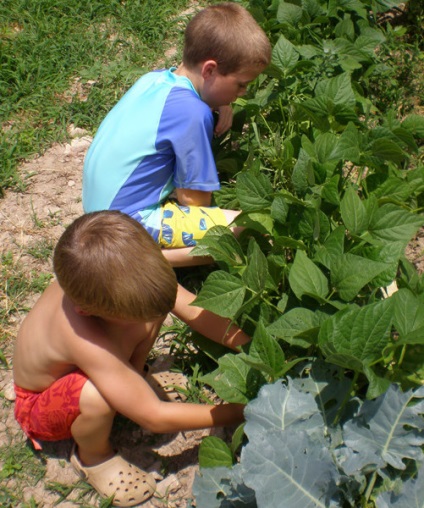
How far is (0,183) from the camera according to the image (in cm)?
281

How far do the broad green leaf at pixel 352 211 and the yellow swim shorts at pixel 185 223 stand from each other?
57cm

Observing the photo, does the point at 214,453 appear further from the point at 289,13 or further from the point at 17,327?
the point at 289,13

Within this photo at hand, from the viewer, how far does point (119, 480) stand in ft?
6.25

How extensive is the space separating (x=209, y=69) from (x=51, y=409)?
4.01 ft

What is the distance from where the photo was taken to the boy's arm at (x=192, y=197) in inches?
90.2

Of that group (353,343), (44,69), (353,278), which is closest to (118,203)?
(353,278)

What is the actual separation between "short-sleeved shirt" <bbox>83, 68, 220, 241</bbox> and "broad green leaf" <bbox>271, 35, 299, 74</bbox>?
0.47 meters

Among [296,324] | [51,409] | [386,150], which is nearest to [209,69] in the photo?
[386,150]

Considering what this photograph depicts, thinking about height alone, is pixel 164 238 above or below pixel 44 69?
below

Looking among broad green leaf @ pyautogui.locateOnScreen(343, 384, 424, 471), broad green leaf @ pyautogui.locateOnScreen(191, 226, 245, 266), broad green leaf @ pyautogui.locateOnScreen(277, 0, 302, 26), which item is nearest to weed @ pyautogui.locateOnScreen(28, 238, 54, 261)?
broad green leaf @ pyautogui.locateOnScreen(191, 226, 245, 266)

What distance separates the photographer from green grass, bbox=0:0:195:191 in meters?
3.08

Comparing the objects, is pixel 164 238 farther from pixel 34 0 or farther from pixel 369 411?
pixel 34 0

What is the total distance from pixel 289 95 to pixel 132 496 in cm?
167

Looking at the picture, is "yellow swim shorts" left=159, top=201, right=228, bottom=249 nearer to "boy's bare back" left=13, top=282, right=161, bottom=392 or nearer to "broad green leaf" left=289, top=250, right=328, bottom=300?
"boy's bare back" left=13, top=282, right=161, bottom=392
